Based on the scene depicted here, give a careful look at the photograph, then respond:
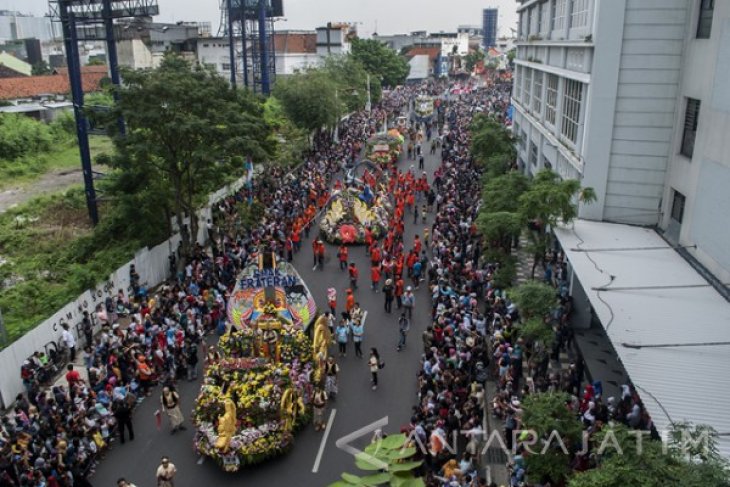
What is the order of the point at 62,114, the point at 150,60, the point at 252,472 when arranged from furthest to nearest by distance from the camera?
1. the point at 150,60
2. the point at 62,114
3. the point at 252,472

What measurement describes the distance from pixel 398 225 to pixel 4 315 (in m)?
14.5

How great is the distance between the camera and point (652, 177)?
19078mm

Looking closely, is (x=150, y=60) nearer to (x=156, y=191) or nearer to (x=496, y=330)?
(x=156, y=191)

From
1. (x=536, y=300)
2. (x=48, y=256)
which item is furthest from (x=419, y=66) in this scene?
(x=536, y=300)

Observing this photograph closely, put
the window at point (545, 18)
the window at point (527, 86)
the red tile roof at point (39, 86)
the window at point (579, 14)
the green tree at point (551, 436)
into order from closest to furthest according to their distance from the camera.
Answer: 1. the green tree at point (551, 436)
2. the window at point (579, 14)
3. the window at point (545, 18)
4. the window at point (527, 86)
5. the red tile roof at point (39, 86)

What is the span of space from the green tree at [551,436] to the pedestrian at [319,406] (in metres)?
5.06

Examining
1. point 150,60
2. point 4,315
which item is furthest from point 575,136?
point 150,60

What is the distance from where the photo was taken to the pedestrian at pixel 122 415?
14.0 m

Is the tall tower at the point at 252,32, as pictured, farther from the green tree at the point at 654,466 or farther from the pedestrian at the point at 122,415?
the green tree at the point at 654,466

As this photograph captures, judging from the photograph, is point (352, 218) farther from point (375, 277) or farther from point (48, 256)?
point (48, 256)

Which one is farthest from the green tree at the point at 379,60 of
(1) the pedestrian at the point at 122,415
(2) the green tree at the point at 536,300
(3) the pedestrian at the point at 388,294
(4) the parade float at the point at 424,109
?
(1) the pedestrian at the point at 122,415

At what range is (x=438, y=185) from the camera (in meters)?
34.8

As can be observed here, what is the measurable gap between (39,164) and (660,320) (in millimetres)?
40997

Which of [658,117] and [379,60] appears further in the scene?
[379,60]
